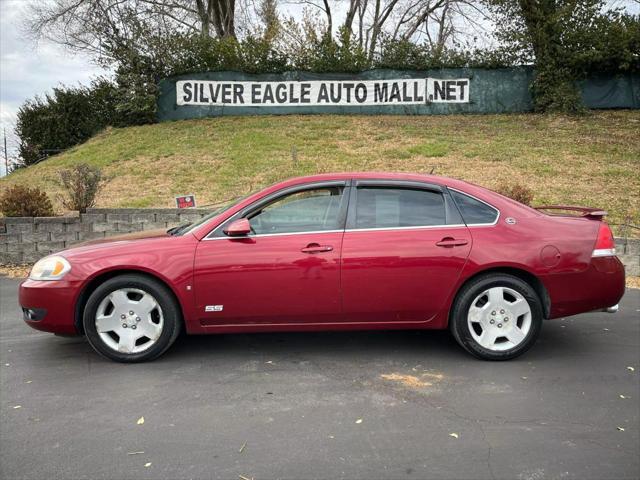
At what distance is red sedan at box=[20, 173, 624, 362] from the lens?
4.15 metres

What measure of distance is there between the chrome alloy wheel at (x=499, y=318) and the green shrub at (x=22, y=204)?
23.7ft

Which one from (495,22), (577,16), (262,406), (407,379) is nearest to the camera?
(262,406)

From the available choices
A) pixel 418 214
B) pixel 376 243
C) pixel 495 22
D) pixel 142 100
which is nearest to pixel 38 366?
pixel 376 243

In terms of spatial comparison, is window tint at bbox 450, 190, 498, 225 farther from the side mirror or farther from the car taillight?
the side mirror

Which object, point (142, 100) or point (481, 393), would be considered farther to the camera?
point (142, 100)

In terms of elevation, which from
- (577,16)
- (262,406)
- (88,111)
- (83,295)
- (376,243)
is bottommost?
(262,406)

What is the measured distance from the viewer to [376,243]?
419 cm

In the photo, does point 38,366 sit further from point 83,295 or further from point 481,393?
point 481,393

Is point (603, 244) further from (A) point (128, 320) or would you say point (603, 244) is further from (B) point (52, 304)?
(B) point (52, 304)

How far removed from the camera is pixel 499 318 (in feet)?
13.9

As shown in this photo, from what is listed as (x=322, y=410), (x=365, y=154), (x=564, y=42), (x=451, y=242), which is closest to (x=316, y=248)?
(x=451, y=242)

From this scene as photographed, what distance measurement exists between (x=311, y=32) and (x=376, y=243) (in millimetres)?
18284

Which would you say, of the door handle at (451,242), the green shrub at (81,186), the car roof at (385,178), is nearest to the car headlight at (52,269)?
the car roof at (385,178)

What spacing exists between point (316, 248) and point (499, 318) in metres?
1.54
